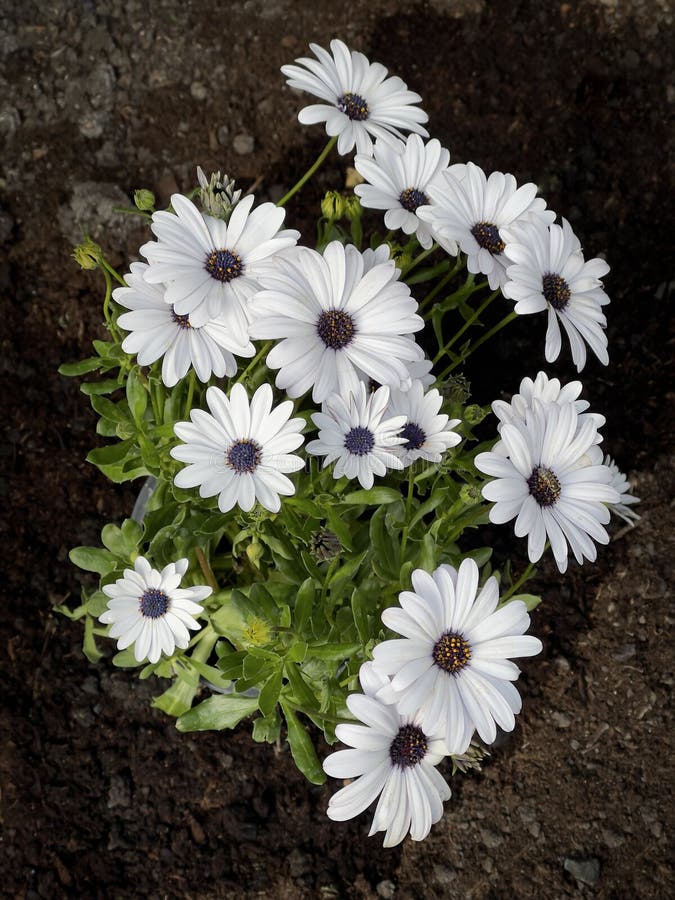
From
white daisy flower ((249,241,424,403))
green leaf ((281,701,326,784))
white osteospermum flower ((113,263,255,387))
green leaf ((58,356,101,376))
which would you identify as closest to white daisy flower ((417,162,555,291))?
white daisy flower ((249,241,424,403))

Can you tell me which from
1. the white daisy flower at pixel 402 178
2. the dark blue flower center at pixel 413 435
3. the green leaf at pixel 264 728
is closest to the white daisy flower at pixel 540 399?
the dark blue flower center at pixel 413 435

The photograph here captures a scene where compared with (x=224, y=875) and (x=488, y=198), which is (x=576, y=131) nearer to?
(x=488, y=198)

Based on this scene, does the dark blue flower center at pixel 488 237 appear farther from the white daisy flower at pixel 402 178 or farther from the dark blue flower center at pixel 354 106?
the dark blue flower center at pixel 354 106

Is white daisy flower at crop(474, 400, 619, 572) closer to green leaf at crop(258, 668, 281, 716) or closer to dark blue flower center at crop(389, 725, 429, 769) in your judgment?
dark blue flower center at crop(389, 725, 429, 769)

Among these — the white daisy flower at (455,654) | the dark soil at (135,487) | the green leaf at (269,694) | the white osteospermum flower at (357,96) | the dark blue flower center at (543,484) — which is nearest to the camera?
the white daisy flower at (455,654)

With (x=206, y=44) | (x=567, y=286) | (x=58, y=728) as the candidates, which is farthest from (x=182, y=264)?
(x=206, y=44)
